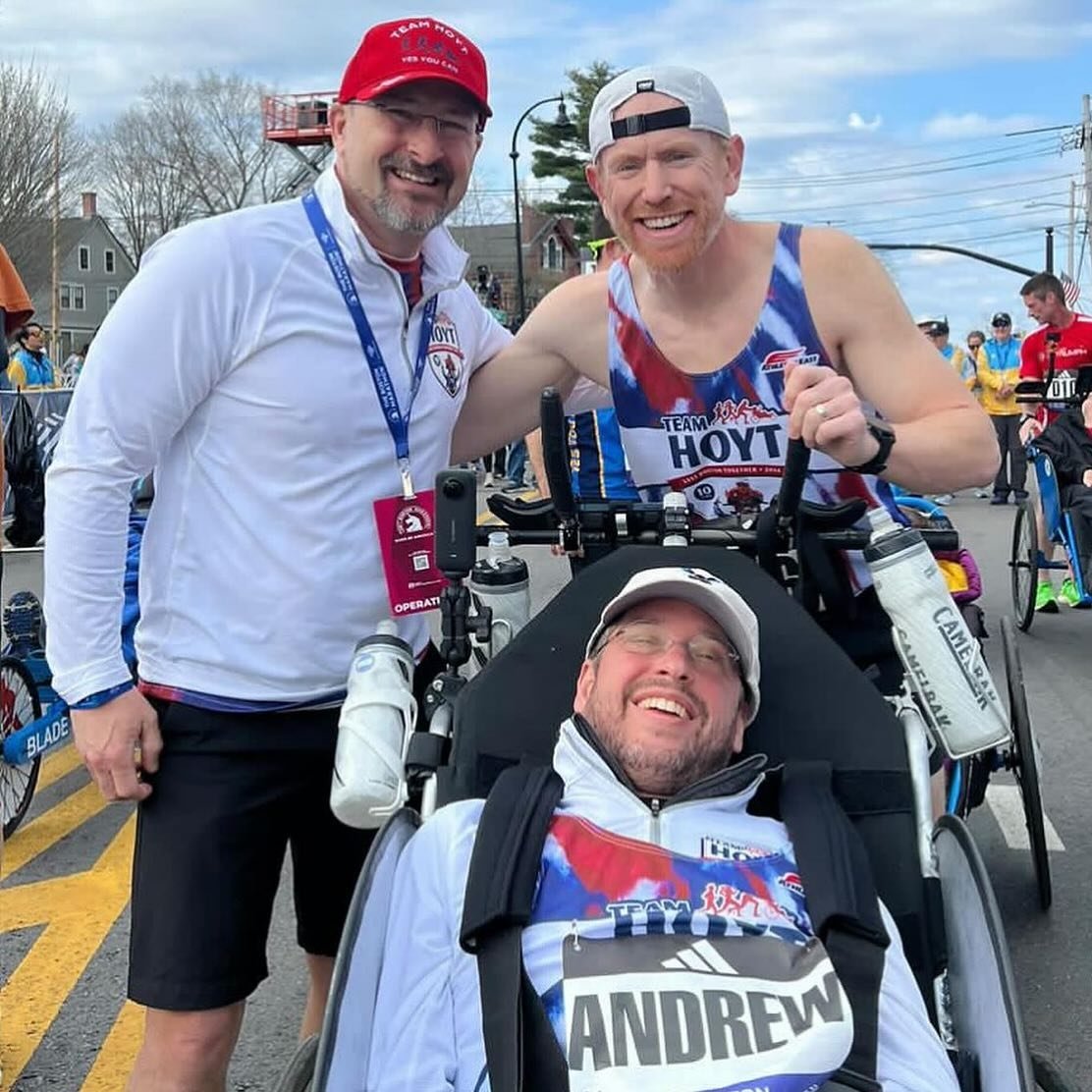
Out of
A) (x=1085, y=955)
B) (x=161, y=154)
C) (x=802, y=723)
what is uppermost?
(x=161, y=154)

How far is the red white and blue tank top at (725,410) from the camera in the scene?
111 inches

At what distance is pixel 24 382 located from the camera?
17.0m

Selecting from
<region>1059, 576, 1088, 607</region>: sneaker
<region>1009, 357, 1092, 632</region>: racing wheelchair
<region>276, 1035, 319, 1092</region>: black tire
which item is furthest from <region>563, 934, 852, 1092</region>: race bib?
<region>1059, 576, 1088, 607</region>: sneaker

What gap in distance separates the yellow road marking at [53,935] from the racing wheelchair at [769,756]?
1.64m

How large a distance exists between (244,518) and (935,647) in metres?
1.28

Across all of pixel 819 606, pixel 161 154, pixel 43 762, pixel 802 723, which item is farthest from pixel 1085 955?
pixel 161 154

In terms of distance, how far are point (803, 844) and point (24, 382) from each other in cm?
1653

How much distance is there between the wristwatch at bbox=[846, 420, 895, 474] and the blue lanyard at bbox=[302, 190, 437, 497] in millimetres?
841

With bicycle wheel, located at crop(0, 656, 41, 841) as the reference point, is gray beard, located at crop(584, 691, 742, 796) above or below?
above

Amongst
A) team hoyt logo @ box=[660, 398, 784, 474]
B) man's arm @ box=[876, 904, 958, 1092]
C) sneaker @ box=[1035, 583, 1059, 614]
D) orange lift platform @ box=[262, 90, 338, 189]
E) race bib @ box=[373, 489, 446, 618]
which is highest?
orange lift platform @ box=[262, 90, 338, 189]

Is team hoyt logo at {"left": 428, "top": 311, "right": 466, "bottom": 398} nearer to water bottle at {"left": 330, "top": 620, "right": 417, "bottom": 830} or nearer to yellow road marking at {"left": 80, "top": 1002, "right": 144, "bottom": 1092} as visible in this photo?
water bottle at {"left": 330, "top": 620, "right": 417, "bottom": 830}

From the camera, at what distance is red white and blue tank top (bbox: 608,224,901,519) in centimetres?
281

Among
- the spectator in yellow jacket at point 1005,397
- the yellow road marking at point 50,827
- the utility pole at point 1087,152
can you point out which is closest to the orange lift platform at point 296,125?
the utility pole at point 1087,152

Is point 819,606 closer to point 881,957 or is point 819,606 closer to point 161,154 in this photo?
point 881,957
